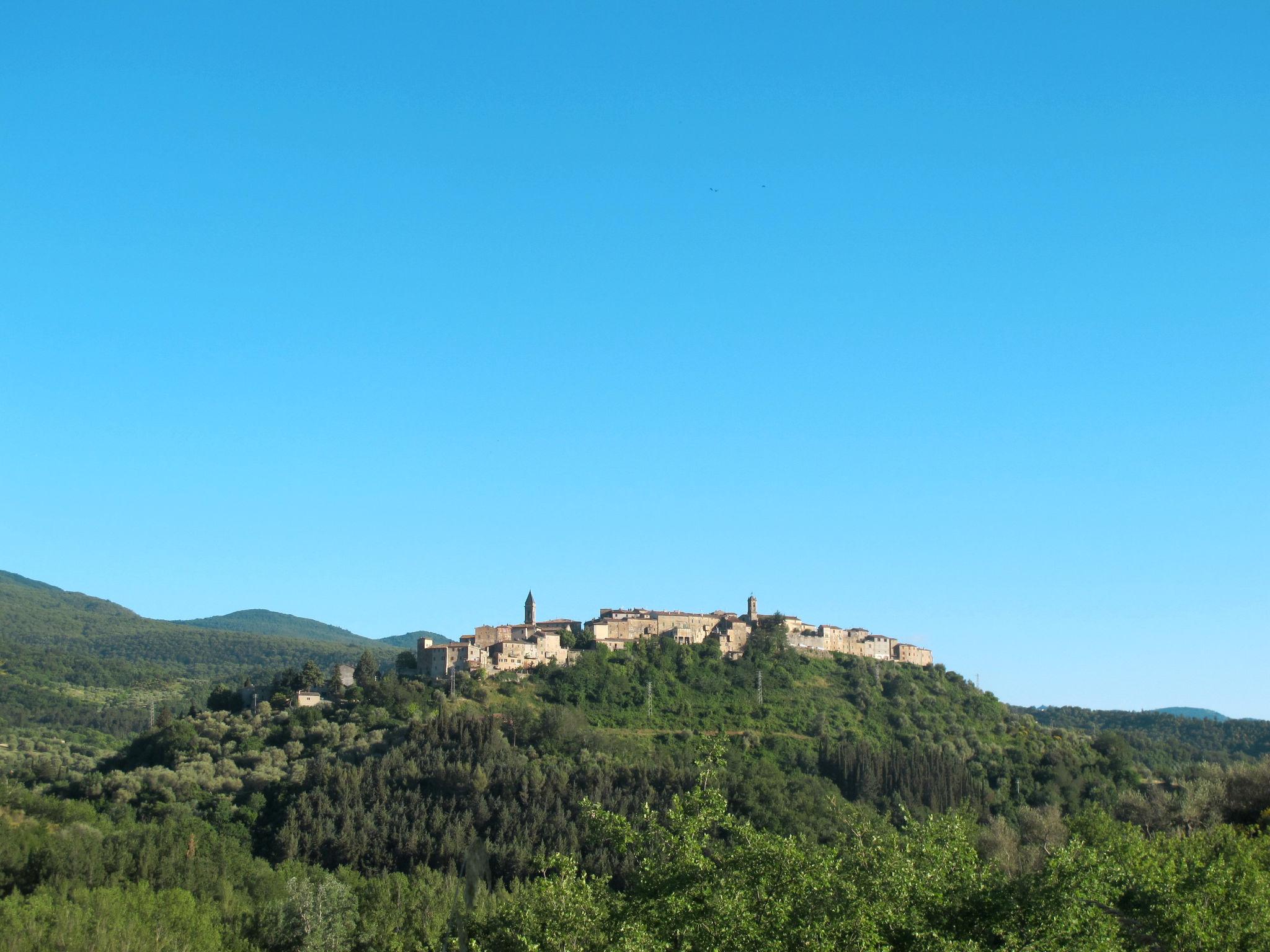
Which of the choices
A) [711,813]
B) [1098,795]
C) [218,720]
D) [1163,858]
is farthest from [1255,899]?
[218,720]

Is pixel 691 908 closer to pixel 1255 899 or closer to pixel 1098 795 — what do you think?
pixel 1255 899

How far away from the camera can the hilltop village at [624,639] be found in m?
120

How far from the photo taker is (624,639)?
431 feet

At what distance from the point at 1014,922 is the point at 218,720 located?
92.1 metres

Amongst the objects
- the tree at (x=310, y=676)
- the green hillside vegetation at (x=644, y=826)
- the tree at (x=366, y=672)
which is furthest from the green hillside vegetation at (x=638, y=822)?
the tree at (x=310, y=676)

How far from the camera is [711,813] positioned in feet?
94.8

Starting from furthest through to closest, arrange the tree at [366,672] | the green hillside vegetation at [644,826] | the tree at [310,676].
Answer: the tree at [310,676]
the tree at [366,672]
the green hillside vegetation at [644,826]

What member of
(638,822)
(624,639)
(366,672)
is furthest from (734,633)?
(638,822)

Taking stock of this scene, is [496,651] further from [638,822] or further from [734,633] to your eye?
[638,822]

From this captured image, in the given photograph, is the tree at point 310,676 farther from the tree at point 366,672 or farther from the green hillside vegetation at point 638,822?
the tree at point 366,672

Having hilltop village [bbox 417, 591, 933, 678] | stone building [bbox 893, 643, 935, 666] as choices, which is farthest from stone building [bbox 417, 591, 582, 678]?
stone building [bbox 893, 643, 935, 666]

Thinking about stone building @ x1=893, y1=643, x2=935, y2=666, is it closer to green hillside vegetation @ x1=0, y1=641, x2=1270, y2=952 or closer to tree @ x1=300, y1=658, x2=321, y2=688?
green hillside vegetation @ x1=0, y1=641, x2=1270, y2=952

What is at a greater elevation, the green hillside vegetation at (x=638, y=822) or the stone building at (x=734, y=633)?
the stone building at (x=734, y=633)

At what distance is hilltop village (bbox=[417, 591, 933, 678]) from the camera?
120 meters
